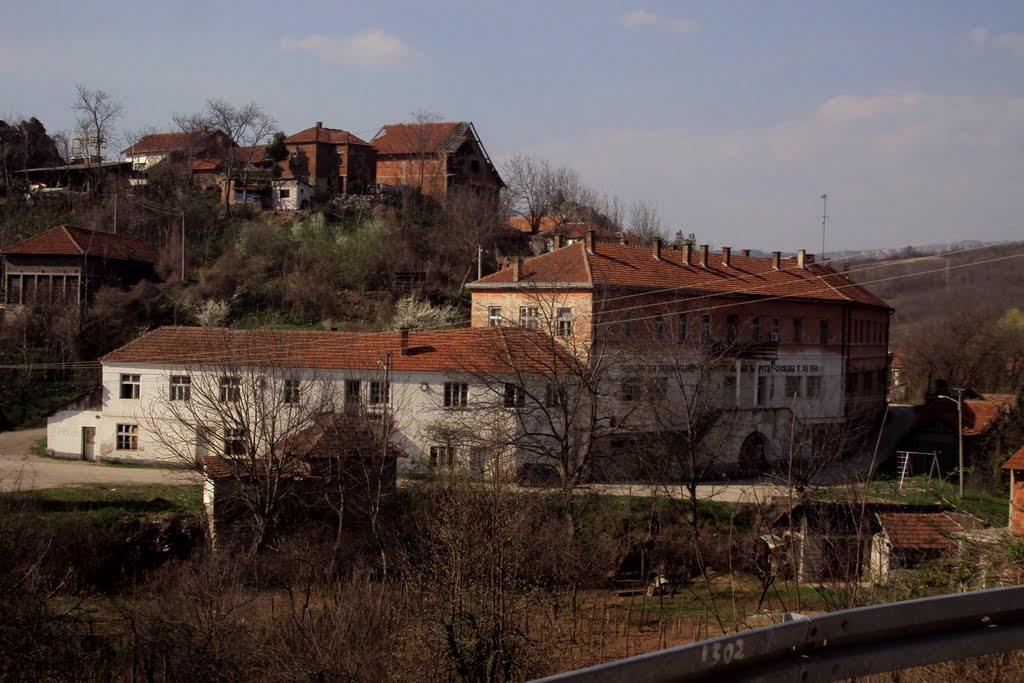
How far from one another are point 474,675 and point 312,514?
15606mm

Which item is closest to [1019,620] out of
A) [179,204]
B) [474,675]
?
[474,675]

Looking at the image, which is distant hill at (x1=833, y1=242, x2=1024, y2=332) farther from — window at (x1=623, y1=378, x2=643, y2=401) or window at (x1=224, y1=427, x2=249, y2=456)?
window at (x1=224, y1=427, x2=249, y2=456)

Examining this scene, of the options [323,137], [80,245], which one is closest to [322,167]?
[323,137]

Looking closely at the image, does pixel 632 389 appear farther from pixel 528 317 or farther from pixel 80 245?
pixel 80 245

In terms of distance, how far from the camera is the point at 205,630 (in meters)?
12.5

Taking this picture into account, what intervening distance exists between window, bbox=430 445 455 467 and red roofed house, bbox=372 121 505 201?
32.2 metres

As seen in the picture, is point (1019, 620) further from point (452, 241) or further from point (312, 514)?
point (452, 241)

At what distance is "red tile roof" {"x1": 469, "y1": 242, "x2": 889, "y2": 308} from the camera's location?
3244 cm

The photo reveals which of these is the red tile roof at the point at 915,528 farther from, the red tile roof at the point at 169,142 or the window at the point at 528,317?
the red tile roof at the point at 169,142

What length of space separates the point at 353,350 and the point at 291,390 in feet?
14.2

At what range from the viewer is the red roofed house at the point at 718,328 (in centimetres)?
3034

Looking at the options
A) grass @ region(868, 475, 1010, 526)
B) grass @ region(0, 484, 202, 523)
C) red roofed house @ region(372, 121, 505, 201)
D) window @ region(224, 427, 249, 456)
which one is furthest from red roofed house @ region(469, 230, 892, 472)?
red roofed house @ region(372, 121, 505, 201)

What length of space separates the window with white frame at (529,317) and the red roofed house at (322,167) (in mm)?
26833

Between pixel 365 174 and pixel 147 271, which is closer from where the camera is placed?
pixel 147 271
